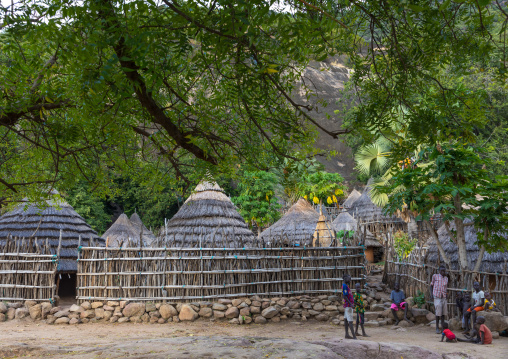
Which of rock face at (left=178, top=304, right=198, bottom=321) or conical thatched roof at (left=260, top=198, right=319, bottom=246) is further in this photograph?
conical thatched roof at (left=260, top=198, right=319, bottom=246)

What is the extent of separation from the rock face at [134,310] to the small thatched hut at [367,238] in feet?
43.8

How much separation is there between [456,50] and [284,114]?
4.95ft

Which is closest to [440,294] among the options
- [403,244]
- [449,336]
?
[449,336]

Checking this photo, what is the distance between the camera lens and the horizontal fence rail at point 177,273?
10.0 meters

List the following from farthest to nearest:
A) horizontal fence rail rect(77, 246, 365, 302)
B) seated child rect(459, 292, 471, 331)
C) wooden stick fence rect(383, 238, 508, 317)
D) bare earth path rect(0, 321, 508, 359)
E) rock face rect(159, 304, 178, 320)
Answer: horizontal fence rail rect(77, 246, 365, 302) → rock face rect(159, 304, 178, 320) → wooden stick fence rect(383, 238, 508, 317) → seated child rect(459, 292, 471, 331) → bare earth path rect(0, 321, 508, 359)

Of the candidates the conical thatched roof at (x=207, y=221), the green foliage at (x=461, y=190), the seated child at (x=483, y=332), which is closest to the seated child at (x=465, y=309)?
the seated child at (x=483, y=332)

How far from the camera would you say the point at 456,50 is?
3.33 m

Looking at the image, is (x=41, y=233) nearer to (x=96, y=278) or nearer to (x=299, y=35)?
(x=96, y=278)

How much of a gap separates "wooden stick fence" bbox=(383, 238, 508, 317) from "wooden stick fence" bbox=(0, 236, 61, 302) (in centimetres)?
894

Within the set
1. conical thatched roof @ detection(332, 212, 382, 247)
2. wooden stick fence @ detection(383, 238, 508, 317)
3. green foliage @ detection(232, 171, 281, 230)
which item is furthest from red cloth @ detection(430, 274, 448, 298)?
conical thatched roof @ detection(332, 212, 382, 247)

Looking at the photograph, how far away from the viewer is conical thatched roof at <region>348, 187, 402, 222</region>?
24.0m

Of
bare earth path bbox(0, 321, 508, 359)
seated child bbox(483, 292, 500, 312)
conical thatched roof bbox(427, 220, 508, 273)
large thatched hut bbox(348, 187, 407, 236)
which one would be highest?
large thatched hut bbox(348, 187, 407, 236)

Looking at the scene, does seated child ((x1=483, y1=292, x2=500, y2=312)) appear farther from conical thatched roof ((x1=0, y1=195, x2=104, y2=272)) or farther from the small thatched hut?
the small thatched hut

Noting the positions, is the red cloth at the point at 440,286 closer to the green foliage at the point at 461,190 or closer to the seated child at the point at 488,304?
the seated child at the point at 488,304
